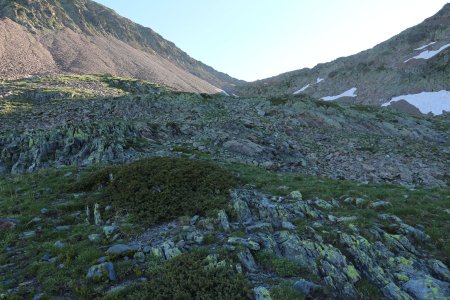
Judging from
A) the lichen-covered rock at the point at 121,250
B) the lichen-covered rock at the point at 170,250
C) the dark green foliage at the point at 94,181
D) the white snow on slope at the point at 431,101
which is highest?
the white snow on slope at the point at 431,101

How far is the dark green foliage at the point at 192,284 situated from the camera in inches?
340

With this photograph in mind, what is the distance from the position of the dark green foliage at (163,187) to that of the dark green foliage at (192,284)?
4026 millimetres

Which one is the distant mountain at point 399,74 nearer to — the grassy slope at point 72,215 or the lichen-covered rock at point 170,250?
the grassy slope at point 72,215

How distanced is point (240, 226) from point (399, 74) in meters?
97.7

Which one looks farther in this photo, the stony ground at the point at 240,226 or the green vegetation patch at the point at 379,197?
the green vegetation patch at the point at 379,197

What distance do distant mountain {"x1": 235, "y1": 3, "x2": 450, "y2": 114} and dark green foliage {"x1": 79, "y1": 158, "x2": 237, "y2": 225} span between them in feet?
244

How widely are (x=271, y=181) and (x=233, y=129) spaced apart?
573 inches

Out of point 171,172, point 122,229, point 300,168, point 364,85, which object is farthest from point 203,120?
point 364,85

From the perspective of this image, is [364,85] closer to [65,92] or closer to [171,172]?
[65,92]

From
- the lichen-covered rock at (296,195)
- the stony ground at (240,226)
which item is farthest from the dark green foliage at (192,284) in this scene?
the lichen-covered rock at (296,195)

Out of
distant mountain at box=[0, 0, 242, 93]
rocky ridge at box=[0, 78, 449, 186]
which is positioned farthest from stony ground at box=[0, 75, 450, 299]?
distant mountain at box=[0, 0, 242, 93]

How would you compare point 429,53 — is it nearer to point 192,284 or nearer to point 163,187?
point 163,187

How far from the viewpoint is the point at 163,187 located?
15.4 m

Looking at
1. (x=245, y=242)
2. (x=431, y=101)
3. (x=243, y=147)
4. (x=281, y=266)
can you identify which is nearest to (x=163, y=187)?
(x=245, y=242)
